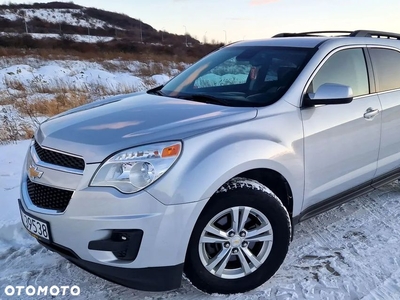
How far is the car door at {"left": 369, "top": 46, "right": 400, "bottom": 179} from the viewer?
3.49m

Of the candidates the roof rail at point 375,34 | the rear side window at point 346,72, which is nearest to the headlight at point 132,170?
the rear side window at point 346,72

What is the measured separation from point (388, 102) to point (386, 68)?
37cm

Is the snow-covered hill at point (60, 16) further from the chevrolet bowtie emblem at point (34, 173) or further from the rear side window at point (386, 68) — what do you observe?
the chevrolet bowtie emblem at point (34, 173)

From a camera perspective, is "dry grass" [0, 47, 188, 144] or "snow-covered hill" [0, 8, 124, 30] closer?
"dry grass" [0, 47, 188, 144]

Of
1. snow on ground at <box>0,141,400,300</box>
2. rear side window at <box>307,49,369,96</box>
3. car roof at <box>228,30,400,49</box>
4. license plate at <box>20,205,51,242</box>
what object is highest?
car roof at <box>228,30,400,49</box>

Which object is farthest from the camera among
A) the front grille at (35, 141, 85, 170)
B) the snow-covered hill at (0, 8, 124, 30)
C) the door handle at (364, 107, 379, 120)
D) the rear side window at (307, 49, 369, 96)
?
the snow-covered hill at (0, 8, 124, 30)

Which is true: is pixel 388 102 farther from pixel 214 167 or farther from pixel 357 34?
pixel 214 167

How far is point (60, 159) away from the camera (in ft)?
7.89

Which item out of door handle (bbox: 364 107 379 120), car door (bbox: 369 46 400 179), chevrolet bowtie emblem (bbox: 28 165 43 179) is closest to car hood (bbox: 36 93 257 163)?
chevrolet bowtie emblem (bbox: 28 165 43 179)

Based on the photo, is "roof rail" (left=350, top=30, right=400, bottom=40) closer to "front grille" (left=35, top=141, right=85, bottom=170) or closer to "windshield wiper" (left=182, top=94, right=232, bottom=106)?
"windshield wiper" (left=182, top=94, right=232, bottom=106)

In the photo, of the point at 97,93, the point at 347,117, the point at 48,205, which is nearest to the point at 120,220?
the point at 48,205

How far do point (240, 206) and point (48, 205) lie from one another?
1.17 m

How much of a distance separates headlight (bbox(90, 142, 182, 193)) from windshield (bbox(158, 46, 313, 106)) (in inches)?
35.7

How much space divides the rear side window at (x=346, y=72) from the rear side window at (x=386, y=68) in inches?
6.8
